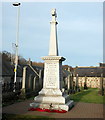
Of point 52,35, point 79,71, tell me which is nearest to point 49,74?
point 52,35

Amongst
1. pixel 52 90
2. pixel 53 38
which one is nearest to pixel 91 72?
pixel 53 38

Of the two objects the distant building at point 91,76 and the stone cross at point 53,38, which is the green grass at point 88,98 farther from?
the distant building at point 91,76

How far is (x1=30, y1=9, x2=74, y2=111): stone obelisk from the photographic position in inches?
420

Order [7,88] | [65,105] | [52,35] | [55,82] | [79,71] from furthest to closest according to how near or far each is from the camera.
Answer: [79,71], [7,88], [52,35], [55,82], [65,105]

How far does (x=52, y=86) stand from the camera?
441 inches

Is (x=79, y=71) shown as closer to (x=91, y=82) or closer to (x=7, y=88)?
(x=91, y=82)

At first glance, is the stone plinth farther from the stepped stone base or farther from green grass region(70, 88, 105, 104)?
green grass region(70, 88, 105, 104)

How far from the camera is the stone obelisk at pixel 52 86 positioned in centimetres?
1066

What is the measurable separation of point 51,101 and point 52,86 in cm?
100

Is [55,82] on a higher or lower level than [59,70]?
lower

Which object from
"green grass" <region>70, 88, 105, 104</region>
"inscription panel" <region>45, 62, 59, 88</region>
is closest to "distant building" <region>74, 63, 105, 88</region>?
"green grass" <region>70, 88, 105, 104</region>

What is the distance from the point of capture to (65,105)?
412 inches

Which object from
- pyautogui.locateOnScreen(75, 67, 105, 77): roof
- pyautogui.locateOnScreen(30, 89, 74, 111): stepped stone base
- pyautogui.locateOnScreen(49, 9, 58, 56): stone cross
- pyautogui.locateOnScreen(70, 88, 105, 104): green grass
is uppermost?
pyautogui.locateOnScreen(49, 9, 58, 56): stone cross

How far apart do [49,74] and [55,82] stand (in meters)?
0.68
